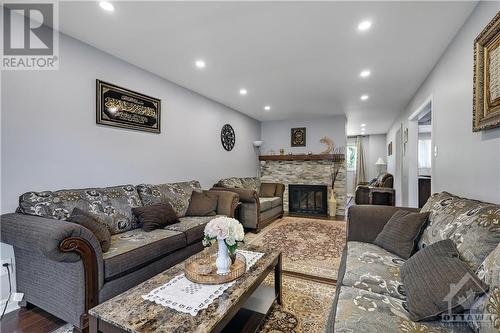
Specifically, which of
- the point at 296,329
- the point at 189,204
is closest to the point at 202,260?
the point at 296,329

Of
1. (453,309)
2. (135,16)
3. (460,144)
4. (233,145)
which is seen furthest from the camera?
(233,145)

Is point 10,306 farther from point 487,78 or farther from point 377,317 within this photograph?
point 487,78

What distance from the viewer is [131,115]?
2.96 m

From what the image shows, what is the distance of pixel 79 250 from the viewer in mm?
1551

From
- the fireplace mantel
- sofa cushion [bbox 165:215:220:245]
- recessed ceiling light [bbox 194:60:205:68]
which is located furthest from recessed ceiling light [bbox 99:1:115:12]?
the fireplace mantel

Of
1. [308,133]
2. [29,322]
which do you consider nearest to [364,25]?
[29,322]

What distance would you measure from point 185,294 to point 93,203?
158cm

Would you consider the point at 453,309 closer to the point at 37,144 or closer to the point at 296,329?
the point at 296,329

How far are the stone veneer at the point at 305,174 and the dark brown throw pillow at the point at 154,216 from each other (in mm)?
3889

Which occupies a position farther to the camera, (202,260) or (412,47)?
(412,47)

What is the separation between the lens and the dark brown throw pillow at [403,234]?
1789mm

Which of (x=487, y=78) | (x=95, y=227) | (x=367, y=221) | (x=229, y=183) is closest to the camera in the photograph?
(x=487, y=78)

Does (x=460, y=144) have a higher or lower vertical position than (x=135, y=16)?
lower

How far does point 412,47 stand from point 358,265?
2.37 m
